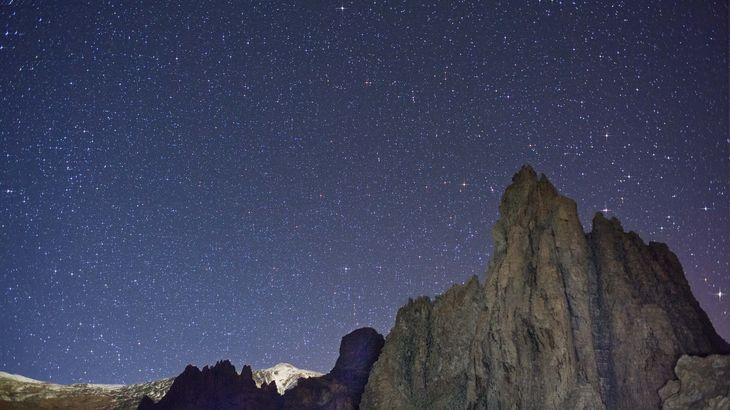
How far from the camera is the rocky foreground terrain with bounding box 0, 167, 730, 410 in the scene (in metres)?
48.0

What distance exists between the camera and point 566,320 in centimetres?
5356

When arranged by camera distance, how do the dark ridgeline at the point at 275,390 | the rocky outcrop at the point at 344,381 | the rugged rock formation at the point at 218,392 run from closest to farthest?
the rocky outcrop at the point at 344,381, the dark ridgeline at the point at 275,390, the rugged rock formation at the point at 218,392

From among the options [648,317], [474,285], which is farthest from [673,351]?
[474,285]

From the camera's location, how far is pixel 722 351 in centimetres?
4809

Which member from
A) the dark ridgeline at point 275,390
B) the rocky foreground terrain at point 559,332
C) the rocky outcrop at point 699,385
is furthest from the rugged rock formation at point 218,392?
the rocky outcrop at point 699,385

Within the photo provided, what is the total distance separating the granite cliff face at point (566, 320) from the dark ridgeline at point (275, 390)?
27.0 metres

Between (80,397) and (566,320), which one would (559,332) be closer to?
(566,320)

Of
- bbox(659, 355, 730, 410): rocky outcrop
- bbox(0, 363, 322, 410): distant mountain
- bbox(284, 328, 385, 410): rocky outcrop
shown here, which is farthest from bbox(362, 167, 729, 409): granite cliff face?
bbox(0, 363, 322, 410): distant mountain

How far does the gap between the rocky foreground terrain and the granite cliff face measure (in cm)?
13

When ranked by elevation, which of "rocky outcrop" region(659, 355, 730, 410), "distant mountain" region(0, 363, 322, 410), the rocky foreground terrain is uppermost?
"distant mountain" region(0, 363, 322, 410)

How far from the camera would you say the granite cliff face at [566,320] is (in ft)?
161

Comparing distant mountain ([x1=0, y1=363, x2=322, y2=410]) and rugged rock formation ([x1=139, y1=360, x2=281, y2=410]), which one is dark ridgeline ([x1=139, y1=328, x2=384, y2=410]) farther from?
distant mountain ([x1=0, y1=363, x2=322, y2=410])

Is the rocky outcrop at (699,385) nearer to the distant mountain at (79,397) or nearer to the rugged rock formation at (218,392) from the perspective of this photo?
the rugged rock formation at (218,392)

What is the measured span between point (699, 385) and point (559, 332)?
1299cm
